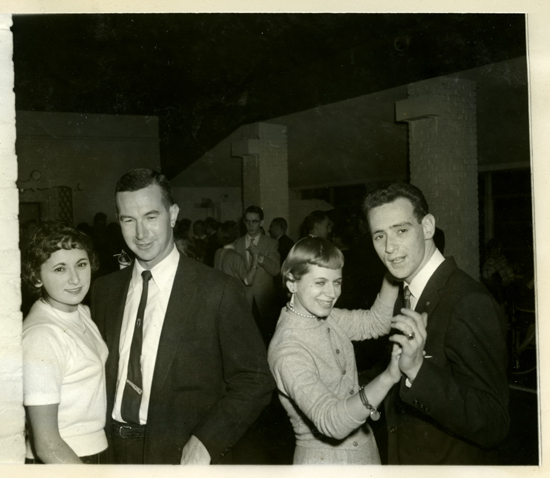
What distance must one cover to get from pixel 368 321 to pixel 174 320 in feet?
2.69

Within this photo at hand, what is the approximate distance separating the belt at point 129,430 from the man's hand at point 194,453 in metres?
0.17

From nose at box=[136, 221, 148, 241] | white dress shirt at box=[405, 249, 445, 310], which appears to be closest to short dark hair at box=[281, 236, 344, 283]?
white dress shirt at box=[405, 249, 445, 310]

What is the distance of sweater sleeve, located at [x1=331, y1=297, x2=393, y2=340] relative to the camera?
6.47ft

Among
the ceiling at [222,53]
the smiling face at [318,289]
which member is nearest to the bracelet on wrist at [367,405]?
the smiling face at [318,289]

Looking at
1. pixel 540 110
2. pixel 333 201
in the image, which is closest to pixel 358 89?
pixel 540 110

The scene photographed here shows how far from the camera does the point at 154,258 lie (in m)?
1.81

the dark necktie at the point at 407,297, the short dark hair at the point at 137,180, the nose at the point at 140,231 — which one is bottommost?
the dark necktie at the point at 407,297

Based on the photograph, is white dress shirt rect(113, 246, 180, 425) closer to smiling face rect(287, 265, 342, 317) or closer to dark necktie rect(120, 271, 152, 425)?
dark necktie rect(120, 271, 152, 425)

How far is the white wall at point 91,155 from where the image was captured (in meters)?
2.95

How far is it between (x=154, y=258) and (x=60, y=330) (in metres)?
0.41

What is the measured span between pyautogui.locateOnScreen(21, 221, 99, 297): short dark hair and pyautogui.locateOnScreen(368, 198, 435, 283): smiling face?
1.16 m

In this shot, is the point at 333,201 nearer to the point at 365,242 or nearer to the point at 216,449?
the point at 365,242

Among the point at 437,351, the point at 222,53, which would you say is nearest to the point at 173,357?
the point at 437,351

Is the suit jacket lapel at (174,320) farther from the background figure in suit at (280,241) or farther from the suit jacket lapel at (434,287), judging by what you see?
the background figure in suit at (280,241)
